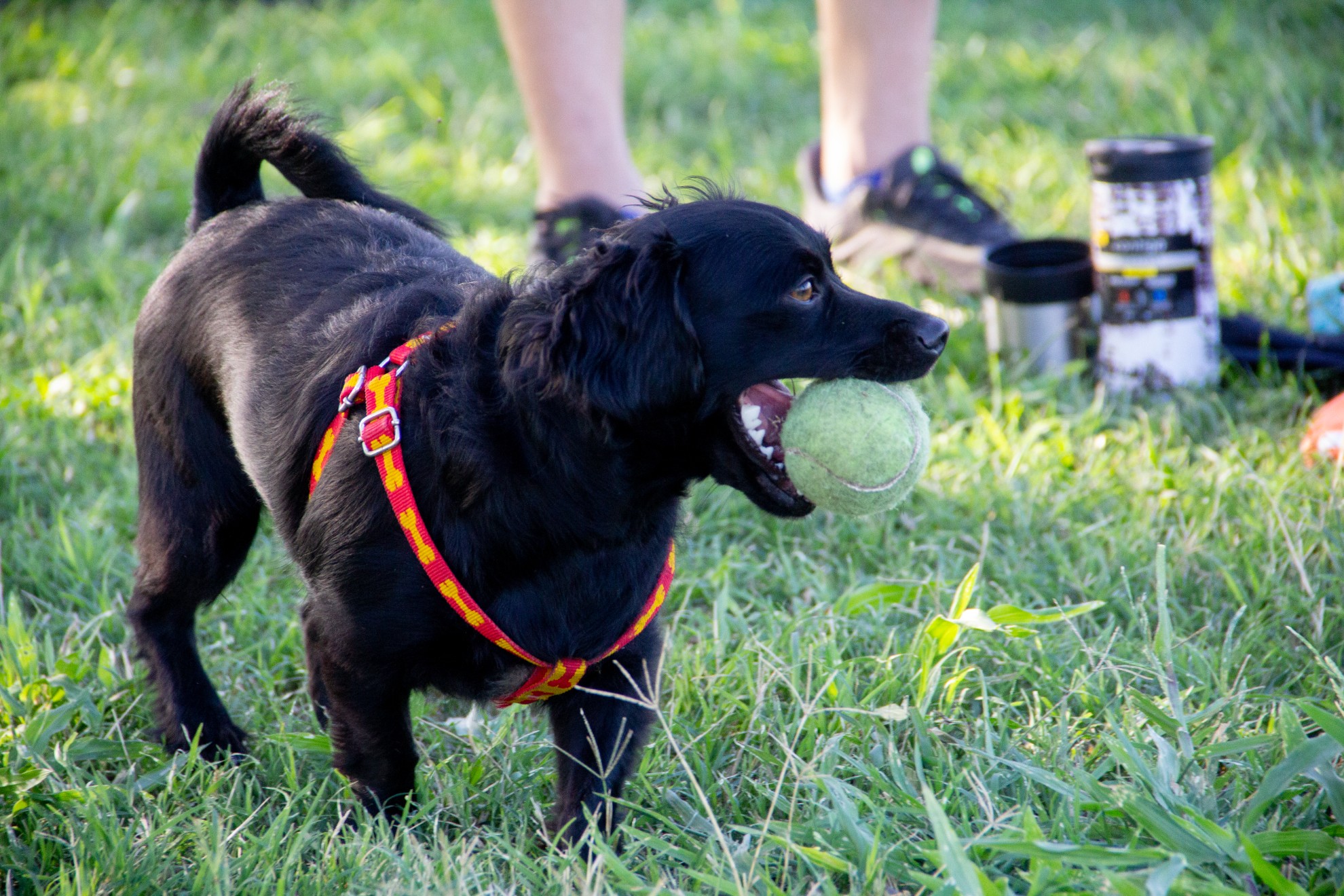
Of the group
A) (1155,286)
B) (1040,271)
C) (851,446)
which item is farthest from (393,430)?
(1155,286)

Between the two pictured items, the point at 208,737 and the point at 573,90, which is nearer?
the point at 208,737

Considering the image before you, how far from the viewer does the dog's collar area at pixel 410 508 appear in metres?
1.73

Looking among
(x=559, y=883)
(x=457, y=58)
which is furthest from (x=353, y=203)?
(x=457, y=58)

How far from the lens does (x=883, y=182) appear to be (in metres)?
3.97

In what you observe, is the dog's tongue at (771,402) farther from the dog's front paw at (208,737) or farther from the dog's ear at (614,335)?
the dog's front paw at (208,737)

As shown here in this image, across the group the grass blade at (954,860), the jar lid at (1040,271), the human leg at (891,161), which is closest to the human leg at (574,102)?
the human leg at (891,161)

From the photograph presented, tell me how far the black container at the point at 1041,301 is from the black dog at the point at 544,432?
1.58 m

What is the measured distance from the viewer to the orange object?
8.83ft

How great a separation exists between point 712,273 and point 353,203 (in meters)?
0.99

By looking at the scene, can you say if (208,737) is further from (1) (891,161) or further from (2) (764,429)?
(1) (891,161)

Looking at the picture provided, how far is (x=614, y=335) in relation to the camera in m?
1.66

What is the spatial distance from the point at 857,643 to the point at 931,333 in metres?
0.75

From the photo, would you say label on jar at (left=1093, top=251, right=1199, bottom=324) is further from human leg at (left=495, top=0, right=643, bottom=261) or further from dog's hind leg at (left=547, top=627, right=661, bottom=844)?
dog's hind leg at (left=547, top=627, right=661, bottom=844)

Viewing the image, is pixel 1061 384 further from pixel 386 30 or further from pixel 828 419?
pixel 386 30
